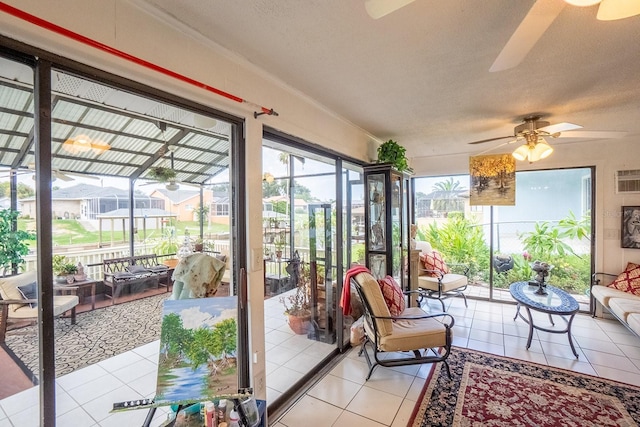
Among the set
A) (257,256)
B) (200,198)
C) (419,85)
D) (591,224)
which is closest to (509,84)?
(419,85)

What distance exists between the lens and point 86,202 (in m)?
1.57

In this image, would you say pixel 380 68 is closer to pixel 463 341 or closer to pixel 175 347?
pixel 175 347

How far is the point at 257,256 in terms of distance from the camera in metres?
1.96

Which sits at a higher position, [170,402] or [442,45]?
[442,45]

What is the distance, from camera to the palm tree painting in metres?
4.68

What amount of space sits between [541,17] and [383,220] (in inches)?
104

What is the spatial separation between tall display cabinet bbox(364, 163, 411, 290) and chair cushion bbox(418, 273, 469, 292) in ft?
2.54

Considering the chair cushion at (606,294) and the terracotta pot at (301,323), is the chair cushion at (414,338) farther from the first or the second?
the chair cushion at (606,294)

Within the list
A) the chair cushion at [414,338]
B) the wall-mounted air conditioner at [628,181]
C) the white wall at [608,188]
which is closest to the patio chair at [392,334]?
the chair cushion at [414,338]

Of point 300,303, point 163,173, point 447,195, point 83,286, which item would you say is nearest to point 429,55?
point 163,173

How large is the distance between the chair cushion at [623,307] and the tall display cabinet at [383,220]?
2342mm

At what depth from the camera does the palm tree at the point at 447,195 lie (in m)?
5.21

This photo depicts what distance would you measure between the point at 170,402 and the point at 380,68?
2.26 meters

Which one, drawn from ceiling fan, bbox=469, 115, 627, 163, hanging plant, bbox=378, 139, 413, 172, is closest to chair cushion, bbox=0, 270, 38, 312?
hanging plant, bbox=378, 139, 413, 172
